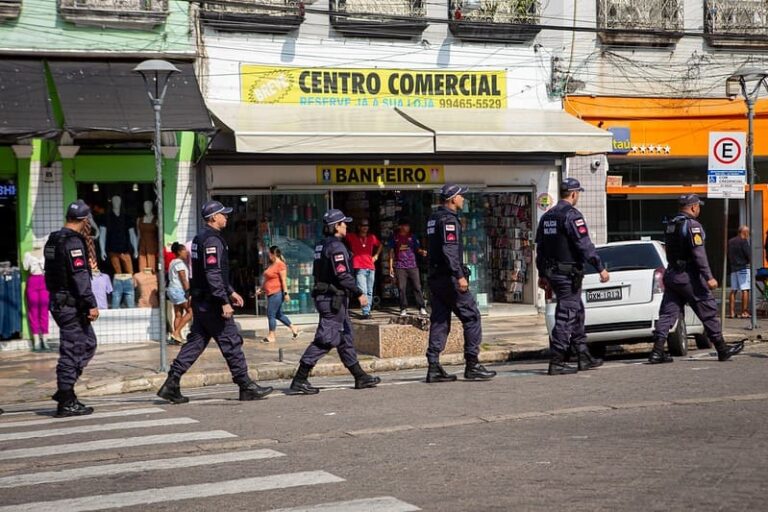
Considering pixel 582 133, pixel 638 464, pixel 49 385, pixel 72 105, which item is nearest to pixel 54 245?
pixel 49 385

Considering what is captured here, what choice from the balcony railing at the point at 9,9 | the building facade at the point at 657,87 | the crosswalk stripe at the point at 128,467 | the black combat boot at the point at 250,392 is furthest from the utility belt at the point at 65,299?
the building facade at the point at 657,87

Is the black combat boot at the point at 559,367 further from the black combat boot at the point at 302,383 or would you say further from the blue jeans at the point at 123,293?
the blue jeans at the point at 123,293

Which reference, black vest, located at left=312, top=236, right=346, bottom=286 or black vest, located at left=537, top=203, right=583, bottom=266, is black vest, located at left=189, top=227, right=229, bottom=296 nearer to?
black vest, located at left=312, top=236, right=346, bottom=286

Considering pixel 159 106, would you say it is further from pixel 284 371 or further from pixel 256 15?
pixel 256 15

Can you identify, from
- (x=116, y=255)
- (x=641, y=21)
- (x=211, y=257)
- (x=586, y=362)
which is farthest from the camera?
(x=641, y=21)

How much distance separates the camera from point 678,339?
1405 cm

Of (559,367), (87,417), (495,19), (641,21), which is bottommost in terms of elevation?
(87,417)

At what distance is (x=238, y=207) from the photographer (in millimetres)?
19906

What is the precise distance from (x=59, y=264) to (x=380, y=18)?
36.5ft

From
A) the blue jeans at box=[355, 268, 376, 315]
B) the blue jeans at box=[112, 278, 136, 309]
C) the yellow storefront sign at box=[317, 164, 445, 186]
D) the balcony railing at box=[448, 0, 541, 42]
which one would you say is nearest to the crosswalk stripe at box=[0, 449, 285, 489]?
the blue jeans at box=[112, 278, 136, 309]

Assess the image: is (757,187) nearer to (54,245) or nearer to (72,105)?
(72,105)

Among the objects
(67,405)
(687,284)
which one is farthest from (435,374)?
(67,405)

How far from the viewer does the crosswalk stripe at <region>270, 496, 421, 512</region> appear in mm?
6387

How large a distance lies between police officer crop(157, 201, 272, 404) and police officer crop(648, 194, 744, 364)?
473 cm
